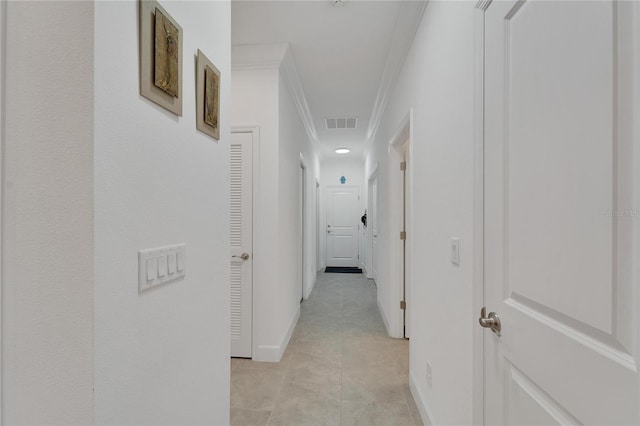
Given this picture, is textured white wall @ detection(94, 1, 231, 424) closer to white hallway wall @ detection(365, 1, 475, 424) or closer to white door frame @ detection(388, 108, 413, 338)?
white hallway wall @ detection(365, 1, 475, 424)

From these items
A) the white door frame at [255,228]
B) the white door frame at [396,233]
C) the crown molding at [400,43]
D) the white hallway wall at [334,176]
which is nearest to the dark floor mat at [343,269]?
the white hallway wall at [334,176]

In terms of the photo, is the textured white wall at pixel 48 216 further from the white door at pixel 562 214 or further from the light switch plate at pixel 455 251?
the light switch plate at pixel 455 251

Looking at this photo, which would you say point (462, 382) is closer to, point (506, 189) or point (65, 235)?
point (506, 189)

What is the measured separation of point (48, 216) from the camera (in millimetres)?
673

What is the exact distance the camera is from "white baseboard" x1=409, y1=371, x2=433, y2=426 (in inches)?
68.4

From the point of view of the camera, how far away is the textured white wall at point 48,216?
66 cm

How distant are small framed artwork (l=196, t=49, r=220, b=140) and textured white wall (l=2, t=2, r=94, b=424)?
461mm

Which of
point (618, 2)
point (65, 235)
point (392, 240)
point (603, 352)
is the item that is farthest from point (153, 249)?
point (392, 240)

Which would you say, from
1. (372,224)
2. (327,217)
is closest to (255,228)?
(372,224)

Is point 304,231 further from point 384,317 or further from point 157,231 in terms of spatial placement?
point 157,231

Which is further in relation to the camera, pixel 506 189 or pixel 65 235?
pixel 506 189

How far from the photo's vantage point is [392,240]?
3.19 m

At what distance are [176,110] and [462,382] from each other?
1.55 metres

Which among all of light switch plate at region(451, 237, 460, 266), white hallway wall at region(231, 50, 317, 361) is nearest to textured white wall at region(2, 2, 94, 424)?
light switch plate at region(451, 237, 460, 266)
